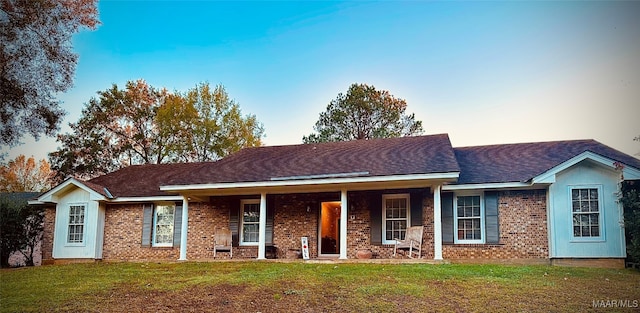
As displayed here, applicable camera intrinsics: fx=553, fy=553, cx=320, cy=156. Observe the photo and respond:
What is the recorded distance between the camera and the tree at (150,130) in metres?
32.6

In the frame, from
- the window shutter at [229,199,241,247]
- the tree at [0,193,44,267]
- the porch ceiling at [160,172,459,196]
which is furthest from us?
the tree at [0,193,44,267]

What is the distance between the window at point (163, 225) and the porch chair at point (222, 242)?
7.15 feet

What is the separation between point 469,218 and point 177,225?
31.8 feet

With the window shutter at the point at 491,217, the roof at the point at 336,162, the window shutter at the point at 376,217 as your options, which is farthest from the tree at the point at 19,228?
the window shutter at the point at 491,217

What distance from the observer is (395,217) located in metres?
17.0

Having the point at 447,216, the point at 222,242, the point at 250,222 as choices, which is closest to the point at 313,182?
the point at 250,222

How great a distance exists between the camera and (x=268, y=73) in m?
23.1

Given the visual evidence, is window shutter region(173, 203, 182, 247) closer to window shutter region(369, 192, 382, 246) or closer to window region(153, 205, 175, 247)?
window region(153, 205, 175, 247)

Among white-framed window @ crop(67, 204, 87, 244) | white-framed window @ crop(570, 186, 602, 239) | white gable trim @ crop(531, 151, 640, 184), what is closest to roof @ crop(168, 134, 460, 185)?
white gable trim @ crop(531, 151, 640, 184)

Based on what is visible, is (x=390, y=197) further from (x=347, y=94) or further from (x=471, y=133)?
(x=347, y=94)

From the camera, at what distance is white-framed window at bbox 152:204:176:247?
19141mm

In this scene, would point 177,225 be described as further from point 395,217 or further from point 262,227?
point 395,217

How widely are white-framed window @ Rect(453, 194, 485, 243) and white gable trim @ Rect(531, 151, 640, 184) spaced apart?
183 cm

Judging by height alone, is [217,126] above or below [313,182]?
above
